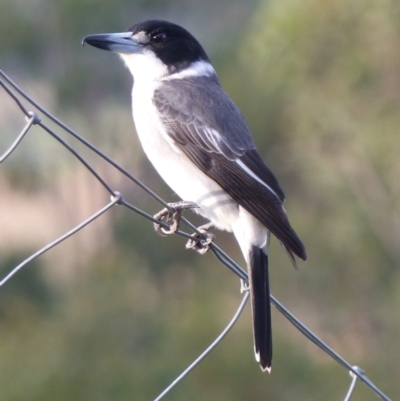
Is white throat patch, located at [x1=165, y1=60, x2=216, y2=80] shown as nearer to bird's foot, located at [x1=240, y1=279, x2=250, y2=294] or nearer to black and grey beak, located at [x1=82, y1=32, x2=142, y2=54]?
black and grey beak, located at [x1=82, y1=32, x2=142, y2=54]

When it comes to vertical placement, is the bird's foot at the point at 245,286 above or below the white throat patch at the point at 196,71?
below

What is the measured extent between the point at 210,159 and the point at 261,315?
0.50m

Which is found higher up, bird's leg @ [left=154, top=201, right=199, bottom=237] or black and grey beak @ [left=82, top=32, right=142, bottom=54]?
black and grey beak @ [left=82, top=32, right=142, bottom=54]

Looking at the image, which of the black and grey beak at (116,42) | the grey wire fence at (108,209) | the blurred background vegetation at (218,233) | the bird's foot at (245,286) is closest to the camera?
the grey wire fence at (108,209)

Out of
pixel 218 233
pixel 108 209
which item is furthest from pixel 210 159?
pixel 218 233

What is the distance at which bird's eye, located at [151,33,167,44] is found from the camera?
2.78 meters

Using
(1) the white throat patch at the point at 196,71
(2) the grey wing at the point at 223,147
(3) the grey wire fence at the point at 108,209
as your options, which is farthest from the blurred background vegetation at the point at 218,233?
(3) the grey wire fence at the point at 108,209

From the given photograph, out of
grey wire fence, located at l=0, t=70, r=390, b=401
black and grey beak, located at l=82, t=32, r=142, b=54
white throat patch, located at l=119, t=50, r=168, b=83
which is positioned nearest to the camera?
grey wire fence, located at l=0, t=70, r=390, b=401

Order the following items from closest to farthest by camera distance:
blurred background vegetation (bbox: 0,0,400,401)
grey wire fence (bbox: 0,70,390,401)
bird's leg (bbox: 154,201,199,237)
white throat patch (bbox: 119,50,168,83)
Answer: grey wire fence (bbox: 0,70,390,401), bird's leg (bbox: 154,201,199,237), white throat patch (bbox: 119,50,168,83), blurred background vegetation (bbox: 0,0,400,401)

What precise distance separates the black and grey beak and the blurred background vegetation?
2271 millimetres

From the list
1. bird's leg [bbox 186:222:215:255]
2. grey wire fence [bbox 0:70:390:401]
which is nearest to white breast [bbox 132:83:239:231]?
bird's leg [bbox 186:222:215:255]

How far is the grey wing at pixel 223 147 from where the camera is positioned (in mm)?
2387

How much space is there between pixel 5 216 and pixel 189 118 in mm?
5531

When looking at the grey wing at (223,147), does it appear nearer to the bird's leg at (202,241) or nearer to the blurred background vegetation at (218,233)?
the bird's leg at (202,241)
